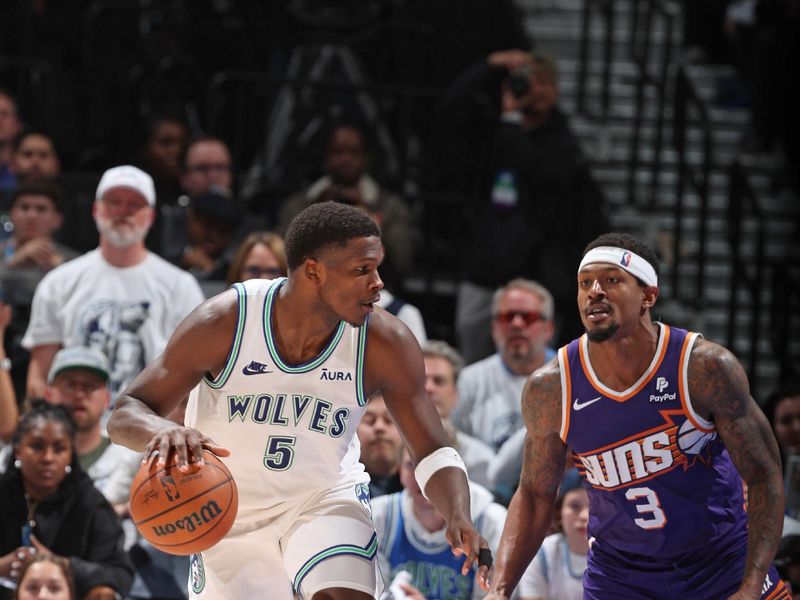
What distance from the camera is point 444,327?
10055 millimetres

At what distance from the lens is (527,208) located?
9.18 meters

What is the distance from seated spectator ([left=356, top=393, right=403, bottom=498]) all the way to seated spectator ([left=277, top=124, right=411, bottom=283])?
1789mm

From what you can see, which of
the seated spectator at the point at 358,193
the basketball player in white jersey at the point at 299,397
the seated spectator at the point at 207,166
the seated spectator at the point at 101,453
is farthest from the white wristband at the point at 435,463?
the seated spectator at the point at 207,166

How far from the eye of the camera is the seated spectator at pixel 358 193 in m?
9.14

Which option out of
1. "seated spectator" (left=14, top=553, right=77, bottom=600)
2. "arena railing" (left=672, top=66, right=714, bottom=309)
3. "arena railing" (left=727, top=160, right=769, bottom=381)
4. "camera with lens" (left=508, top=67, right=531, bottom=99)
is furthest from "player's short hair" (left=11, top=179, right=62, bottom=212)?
"arena railing" (left=727, top=160, right=769, bottom=381)

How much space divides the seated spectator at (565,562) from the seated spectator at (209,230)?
3087 millimetres

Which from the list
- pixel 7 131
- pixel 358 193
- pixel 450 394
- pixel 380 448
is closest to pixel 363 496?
pixel 380 448

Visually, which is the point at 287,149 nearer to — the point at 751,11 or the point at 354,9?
the point at 354,9

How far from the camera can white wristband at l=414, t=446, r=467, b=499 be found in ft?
17.0

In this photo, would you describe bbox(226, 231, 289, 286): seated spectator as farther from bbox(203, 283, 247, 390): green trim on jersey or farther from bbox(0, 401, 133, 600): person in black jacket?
bbox(203, 283, 247, 390): green trim on jersey

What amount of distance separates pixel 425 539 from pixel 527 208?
2964mm

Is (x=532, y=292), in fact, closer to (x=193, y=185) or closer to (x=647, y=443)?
(x=193, y=185)

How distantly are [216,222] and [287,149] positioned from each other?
1.39m

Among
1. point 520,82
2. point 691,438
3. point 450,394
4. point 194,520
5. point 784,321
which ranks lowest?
point 784,321
